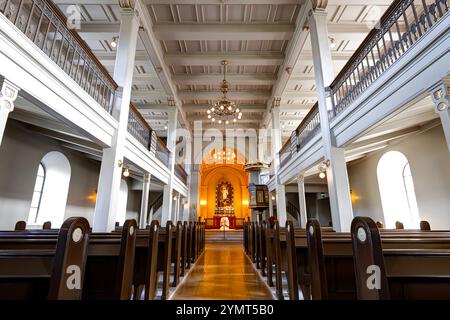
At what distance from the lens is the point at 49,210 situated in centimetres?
775

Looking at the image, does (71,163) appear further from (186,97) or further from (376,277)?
(376,277)

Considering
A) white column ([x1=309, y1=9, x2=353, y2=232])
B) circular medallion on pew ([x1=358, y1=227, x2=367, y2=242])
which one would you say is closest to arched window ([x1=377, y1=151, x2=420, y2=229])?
white column ([x1=309, y1=9, x2=353, y2=232])

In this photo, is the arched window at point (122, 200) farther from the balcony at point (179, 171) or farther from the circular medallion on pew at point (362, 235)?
the circular medallion on pew at point (362, 235)

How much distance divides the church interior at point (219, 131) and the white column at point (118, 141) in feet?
0.10

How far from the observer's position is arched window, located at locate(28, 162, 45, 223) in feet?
24.3

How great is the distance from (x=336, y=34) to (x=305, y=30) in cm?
112

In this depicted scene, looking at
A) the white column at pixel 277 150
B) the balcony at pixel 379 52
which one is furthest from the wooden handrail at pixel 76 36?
the white column at pixel 277 150

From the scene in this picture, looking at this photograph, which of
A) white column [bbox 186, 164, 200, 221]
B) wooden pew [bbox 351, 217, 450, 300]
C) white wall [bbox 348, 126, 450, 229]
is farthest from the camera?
white column [bbox 186, 164, 200, 221]

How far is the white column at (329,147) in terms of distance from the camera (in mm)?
4535

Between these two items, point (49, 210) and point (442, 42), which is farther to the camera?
point (49, 210)

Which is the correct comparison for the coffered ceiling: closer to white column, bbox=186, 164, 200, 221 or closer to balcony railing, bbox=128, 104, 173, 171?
balcony railing, bbox=128, 104, 173, 171

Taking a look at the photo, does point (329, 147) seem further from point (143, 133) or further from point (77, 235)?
point (143, 133)

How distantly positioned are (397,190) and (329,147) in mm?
5652

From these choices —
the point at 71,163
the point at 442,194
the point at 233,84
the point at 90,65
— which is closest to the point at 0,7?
the point at 90,65
